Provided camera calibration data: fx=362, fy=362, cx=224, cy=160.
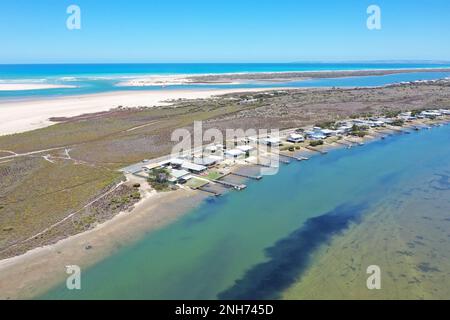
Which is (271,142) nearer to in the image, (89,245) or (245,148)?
Answer: (245,148)

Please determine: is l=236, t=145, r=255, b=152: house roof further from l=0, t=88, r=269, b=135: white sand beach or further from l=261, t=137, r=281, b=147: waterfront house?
l=0, t=88, r=269, b=135: white sand beach

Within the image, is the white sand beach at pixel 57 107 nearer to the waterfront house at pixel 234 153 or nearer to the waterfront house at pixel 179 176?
the waterfront house at pixel 179 176

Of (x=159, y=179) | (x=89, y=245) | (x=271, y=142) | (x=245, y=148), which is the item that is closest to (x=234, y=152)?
(x=245, y=148)
